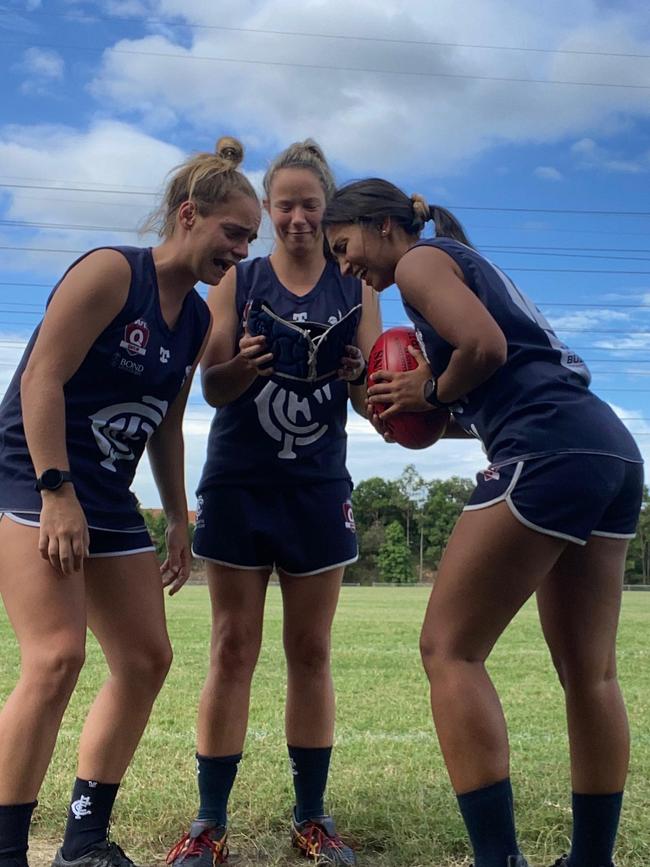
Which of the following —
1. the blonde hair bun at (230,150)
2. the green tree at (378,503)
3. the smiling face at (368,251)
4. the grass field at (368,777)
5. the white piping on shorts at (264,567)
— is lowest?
the grass field at (368,777)

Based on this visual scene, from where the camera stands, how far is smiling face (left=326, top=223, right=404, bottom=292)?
3.37 meters

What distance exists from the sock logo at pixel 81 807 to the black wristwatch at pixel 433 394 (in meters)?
1.90

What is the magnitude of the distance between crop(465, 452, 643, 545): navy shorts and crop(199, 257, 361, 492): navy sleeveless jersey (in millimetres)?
1171

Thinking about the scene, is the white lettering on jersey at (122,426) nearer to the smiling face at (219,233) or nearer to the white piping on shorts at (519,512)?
the smiling face at (219,233)

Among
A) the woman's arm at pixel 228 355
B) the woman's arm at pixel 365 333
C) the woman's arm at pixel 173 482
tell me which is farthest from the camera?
the woman's arm at pixel 365 333

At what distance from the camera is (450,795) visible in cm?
445

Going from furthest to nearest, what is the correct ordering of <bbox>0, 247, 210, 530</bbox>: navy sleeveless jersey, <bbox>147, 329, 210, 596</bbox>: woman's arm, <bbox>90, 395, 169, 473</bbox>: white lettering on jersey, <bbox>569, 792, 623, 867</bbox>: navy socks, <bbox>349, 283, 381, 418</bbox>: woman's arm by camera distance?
<bbox>349, 283, 381, 418</bbox>: woman's arm, <bbox>147, 329, 210, 596</bbox>: woman's arm, <bbox>90, 395, 169, 473</bbox>: white lettering on jersey, <bbox>0, 247, 210, 530</bbox>: navy sleeveless jersey, <bbox>569, 792, 623, 867</bbox>: navy socks

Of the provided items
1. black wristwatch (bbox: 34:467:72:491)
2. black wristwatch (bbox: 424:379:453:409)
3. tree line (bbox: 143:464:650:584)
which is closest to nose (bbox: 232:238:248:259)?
black wristwatch (bbox: 424:379:453:409)

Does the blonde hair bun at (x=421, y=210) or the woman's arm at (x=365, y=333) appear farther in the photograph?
the woman's arm at (x=365, y=333)

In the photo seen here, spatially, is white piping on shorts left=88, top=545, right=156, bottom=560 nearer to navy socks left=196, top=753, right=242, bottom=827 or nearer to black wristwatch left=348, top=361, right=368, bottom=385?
navy socks left=196, top=753, right=242, bottom=827

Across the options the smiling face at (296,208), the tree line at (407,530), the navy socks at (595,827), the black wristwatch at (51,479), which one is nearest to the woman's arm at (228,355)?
the smiling face at (296,208)

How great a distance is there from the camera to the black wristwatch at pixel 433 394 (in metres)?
3.25

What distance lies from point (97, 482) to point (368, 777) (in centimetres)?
240

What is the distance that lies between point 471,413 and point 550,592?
2.16ft
